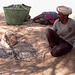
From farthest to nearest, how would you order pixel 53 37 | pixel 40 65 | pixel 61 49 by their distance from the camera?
pixel 53 37, pixel 61 49, pixel 40 65

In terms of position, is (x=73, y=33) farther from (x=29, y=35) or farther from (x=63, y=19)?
(x=29, y=35)

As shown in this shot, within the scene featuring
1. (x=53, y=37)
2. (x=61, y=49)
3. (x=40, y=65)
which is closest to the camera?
(x=40, y=65)

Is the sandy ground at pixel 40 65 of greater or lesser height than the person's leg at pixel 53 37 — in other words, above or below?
below

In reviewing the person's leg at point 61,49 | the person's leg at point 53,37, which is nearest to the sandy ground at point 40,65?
the person's leg at point 61,49

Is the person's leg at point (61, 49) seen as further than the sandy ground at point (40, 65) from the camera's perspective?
Yes

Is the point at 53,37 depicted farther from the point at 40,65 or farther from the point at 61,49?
the point at 40,65

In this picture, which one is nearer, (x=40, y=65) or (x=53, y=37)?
(x=40, y=65)

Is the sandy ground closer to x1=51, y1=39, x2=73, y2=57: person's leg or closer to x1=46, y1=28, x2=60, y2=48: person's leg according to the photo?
x1=51, y1=39, x2=73, y2=57: person's leg

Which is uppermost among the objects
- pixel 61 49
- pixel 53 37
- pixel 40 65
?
pixel 53 37

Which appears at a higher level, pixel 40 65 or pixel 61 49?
pixel 61 49

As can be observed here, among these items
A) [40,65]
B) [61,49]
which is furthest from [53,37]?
[40,65]

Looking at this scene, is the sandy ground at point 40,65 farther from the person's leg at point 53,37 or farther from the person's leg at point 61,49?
the person's leg at point 53,37

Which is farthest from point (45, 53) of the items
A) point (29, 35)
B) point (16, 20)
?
point (16, 20)

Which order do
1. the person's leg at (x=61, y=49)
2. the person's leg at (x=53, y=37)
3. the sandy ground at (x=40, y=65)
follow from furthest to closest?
1. the person's leg at (x=53, y=37)
2. the person's leg at (x=61, y=49)
3. the sandy ground at (x=40, y=65)
